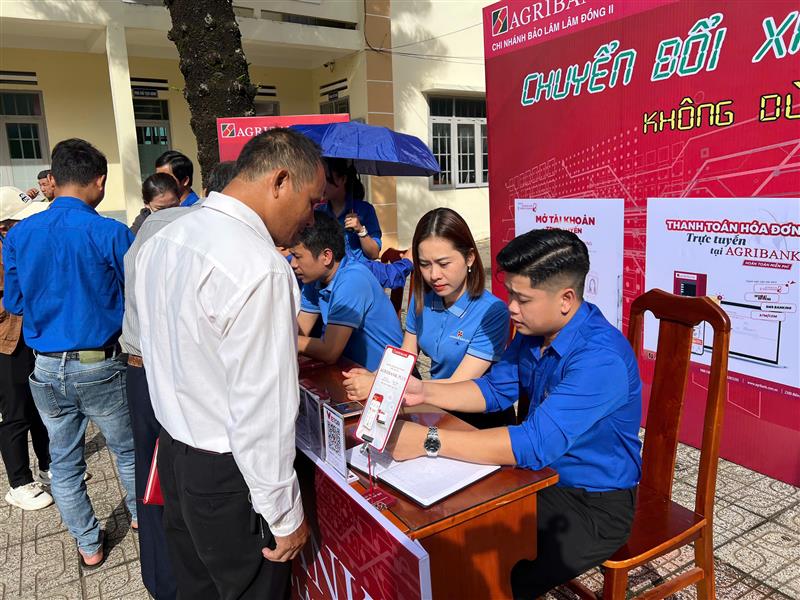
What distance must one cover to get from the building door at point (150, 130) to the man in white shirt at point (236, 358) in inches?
372

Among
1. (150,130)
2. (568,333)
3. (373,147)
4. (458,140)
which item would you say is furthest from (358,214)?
(458,140)

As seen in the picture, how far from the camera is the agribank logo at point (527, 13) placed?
3.64m

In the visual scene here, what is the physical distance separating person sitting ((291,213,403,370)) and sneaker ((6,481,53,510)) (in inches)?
75.3

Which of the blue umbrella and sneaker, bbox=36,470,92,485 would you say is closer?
sneaker, bbox=36,470,92,485

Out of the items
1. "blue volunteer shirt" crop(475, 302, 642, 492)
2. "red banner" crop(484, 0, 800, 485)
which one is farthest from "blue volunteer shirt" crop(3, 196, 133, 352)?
"red banner" crop(484, 0, 800, 485)

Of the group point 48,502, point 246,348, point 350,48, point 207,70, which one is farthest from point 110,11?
point 246,348

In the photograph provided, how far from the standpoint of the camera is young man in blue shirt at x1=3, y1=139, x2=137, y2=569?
2.34m

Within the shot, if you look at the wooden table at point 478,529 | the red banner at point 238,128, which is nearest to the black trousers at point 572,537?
the wooden table at point 478,529

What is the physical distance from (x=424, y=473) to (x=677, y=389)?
102 centimetres

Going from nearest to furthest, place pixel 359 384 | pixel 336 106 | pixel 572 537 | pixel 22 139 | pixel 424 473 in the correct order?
pixel 424 473, pixel 572 537, pixel 359 384, pixel 22 139, pixel 336 106

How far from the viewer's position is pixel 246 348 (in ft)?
4.09

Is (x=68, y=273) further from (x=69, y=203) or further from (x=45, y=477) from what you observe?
(x=45, y=477)

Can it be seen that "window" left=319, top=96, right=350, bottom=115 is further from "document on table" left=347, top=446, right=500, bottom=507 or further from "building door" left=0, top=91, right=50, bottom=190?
"document on table" left=347, top=446, right=500, bottom=507

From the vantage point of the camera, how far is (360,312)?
2.36 m
